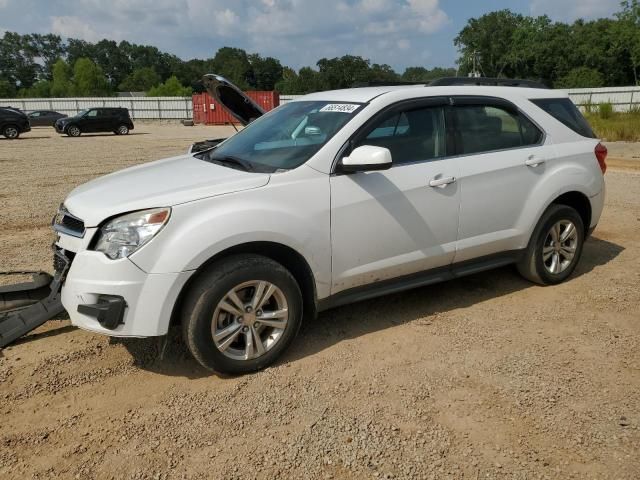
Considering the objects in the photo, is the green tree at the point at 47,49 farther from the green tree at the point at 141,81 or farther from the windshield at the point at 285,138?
the windshield at the point at 285,138

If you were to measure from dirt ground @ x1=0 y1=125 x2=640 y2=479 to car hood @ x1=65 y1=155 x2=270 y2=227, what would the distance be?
1077 mm

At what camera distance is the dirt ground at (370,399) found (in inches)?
105

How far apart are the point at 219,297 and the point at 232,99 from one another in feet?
11.7

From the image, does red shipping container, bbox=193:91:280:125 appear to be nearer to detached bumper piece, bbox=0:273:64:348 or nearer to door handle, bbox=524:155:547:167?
door handle, bbox=524:155:547:167

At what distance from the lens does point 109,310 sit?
3.04m

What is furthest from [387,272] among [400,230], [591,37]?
[591,37]

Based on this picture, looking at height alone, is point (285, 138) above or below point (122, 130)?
below

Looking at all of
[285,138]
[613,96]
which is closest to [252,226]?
[285,138]

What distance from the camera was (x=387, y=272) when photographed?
3.89 meters

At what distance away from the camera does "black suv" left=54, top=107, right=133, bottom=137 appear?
28.5m

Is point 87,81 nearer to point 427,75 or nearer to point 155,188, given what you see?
point 427,75

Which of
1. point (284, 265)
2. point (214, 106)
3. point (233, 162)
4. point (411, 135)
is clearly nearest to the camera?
point (284, 265)

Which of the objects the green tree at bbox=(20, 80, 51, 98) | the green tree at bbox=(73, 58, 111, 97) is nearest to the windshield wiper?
the green tree at bbox=(73, 58, 111, 97)

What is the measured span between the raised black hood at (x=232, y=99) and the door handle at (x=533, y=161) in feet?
9.24
